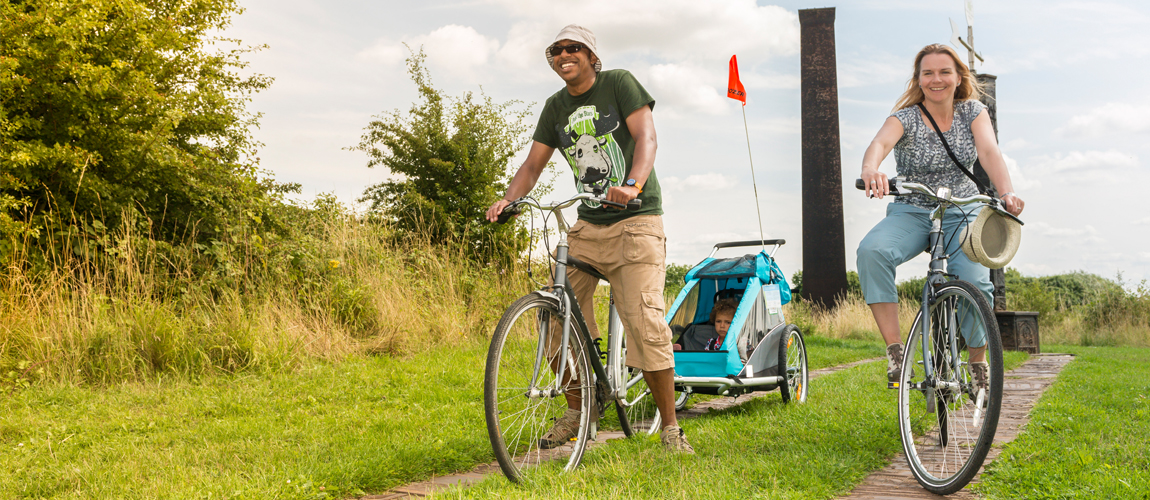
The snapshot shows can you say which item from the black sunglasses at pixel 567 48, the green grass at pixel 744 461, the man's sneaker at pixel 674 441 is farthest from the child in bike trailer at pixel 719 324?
the black sunglasses at pixel 567 48

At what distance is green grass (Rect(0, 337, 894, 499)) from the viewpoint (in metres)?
3.19

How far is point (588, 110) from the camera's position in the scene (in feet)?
11.6

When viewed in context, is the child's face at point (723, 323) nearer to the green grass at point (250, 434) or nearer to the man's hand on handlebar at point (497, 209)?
the green grass at point (250, 434)

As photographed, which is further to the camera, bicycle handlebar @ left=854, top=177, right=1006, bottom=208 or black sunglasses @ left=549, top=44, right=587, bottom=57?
black sunglasses @ left=549, top=44, right=587, bottom=57

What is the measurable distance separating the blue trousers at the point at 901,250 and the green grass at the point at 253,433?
149 cm

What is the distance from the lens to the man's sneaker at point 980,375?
3.04m

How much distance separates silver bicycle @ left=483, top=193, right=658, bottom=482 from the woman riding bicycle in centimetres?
117

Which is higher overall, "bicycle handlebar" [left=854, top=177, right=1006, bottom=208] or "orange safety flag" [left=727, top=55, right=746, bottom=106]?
"orange safety flag" [left=727, top=55, right=746, bottom=106]

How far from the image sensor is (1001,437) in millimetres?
3971

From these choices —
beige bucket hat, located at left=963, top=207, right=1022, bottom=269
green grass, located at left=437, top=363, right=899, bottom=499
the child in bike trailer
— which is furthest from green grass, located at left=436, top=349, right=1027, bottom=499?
beige bucket hat, located at left=963, top=207, right=1022, bottom=269

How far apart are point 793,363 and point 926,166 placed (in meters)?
2.16

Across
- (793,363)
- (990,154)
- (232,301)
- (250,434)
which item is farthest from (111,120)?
(990,154)

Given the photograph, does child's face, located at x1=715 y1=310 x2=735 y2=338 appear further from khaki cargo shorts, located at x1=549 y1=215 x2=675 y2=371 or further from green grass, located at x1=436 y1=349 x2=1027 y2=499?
khaki cargo shorts, located at x1=549 y1=215 x2=675 y2=371

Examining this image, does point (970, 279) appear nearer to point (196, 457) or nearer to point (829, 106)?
point (196, 457)
